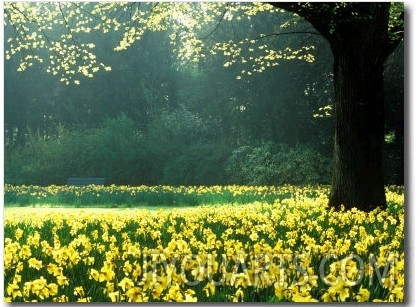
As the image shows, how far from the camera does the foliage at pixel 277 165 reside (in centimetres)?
872

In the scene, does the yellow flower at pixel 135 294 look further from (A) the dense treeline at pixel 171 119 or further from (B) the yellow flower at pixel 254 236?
(A) the dense treeline at pixel 171 119

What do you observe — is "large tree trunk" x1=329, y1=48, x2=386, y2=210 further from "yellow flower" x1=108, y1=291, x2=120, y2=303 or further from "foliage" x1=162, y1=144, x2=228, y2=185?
"yellow flower" x1=108, y1=291, x2=120, y2=303

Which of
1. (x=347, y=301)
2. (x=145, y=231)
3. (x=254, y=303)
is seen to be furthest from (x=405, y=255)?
(x=145, y=231)

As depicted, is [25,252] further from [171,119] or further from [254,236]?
[171,119]

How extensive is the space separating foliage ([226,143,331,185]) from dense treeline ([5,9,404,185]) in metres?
0.03

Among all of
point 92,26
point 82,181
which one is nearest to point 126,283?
point 92,26

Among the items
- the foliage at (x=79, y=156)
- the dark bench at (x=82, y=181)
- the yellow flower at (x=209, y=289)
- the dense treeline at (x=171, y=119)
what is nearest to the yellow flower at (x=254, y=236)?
the yellow flower at (x=209, y=289)

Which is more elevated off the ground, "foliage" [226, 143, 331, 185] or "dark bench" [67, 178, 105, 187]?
"foliage" [226, 143, 331, 185]

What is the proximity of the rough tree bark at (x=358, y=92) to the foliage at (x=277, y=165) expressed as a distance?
60.4 inches

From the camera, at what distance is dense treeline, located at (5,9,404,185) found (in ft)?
23.6

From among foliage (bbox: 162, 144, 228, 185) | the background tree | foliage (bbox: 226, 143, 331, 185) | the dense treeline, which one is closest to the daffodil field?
the background tree

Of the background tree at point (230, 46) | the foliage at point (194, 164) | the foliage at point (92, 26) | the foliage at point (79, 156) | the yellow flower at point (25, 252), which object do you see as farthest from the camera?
the foliage at point (194, 164)

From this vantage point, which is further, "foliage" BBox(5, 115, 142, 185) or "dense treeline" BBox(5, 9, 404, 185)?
"foliage" BBox(5, 115, 142, 185)

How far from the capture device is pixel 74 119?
25.1 ft
